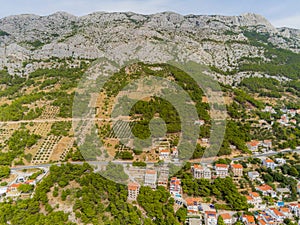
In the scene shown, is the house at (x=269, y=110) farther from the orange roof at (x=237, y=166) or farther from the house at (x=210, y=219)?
the house at (x=210, y=219)

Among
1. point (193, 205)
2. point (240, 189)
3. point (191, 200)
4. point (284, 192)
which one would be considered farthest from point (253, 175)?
point (193, 205)

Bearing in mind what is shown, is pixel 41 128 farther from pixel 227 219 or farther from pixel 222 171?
pixel 227 219

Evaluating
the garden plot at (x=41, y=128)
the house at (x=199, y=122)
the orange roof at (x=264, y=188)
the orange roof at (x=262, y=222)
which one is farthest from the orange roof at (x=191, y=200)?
the garden plot at (x=41, y=128)

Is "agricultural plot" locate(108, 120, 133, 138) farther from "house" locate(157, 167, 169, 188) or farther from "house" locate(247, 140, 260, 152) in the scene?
"house" locate(247, 140, 260, 152)

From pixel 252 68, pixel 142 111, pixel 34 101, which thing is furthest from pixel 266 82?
pixel 34 101

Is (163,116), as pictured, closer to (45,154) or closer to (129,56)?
(45,154)

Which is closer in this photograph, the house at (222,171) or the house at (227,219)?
the house at (227,219)
